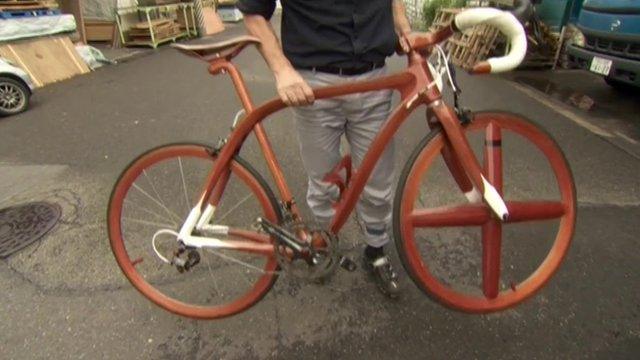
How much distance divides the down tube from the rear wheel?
0.30 meters

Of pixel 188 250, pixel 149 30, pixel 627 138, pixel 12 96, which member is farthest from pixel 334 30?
pixel 149 30

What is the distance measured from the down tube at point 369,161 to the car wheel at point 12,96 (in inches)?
219

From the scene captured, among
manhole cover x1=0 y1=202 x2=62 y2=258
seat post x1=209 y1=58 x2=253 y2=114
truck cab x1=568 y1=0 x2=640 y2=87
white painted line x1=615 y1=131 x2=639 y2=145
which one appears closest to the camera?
seat post x1=209 y1=58 x2=253 y2=114

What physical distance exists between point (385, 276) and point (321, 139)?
0.89m

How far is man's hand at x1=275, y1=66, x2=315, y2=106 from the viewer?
5.30 feet

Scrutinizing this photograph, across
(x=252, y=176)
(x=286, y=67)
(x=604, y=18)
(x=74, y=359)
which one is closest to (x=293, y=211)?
(x=252, y=176)

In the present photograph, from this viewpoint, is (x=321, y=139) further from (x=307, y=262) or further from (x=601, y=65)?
(x=601, y=65)

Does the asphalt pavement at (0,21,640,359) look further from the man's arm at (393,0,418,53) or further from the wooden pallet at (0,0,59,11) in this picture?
the wooden pallet at (0,0,59,11)

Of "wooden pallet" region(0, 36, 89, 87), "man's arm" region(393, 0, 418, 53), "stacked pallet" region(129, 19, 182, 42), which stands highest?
"man's arm" region(393, 0, 418, 53)

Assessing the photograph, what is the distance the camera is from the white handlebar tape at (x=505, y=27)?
1.43 m

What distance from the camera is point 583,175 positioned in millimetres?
3562

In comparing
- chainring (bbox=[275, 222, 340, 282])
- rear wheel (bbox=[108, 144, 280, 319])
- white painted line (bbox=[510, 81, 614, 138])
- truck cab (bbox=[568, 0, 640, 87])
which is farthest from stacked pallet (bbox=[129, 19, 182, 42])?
chainring (bbox=[275, 222, 340, 282])

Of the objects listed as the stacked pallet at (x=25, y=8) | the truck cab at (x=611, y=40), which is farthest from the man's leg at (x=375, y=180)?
the stacked pallet at (x=25, y=8)

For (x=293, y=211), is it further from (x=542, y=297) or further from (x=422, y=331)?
(x=542, y=297)
